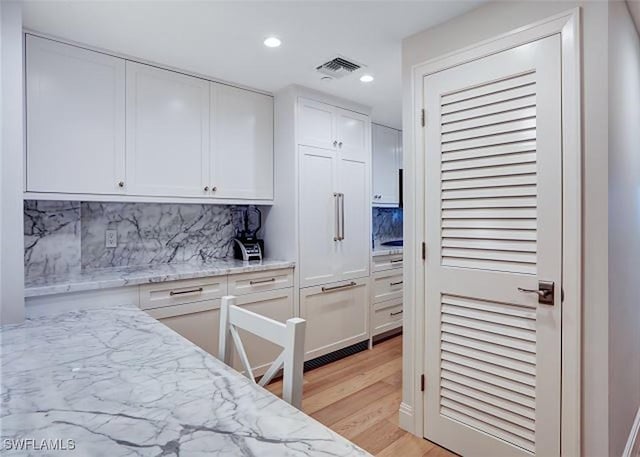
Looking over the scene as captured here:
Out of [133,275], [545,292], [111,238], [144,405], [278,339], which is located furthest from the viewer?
[111,238]

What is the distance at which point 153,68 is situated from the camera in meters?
2.49

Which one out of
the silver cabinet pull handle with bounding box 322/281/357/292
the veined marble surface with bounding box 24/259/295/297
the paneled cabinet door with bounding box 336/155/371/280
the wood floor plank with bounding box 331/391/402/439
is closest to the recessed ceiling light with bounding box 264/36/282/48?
the paneled cabinet door with bounding box 336/155/371/280

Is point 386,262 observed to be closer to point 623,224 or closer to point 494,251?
point 494,251

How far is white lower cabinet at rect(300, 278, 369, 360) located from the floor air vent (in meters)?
0.05

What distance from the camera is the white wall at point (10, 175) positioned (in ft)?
5.34

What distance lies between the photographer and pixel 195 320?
8.04ft

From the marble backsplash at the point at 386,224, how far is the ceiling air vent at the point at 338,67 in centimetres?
214

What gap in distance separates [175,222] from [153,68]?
113 centimetres

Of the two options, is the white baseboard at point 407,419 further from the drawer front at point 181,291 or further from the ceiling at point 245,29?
the ceiling at point 245,29

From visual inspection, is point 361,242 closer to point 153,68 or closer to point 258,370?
point 258,370

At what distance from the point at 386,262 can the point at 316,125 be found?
5.10 ft

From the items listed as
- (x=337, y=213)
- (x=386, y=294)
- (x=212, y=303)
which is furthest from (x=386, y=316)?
(x=212, y=303)

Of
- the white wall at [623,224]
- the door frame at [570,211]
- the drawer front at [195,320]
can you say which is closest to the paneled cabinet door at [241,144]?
the drawer front at [195,320]

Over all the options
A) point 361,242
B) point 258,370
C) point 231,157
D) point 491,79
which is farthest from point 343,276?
point 491,79
